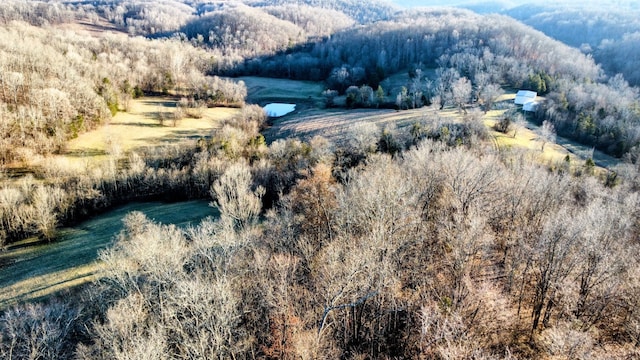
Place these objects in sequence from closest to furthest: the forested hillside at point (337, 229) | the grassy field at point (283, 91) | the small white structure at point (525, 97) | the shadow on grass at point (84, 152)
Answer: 1. the forested hillside at point (337, 229)
2. the shadow on grass at point (84, 152)
3. the small white structure at point (525, 97)
4. the grassy field at point (283, 91)

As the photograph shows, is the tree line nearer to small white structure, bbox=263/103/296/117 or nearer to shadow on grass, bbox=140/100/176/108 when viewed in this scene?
shadow on grass, bbox=140/100/176/108

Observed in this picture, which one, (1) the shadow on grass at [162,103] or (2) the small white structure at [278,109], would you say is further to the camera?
(2) the small white structure at [278,109]

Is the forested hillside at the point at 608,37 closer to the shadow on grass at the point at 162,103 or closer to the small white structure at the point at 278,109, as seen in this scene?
the small white structure at the point at 278,109

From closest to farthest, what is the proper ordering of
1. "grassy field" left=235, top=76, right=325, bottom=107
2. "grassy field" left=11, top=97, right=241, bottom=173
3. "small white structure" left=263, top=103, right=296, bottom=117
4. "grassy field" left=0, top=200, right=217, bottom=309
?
1. "grassy field" left=0, top=200, right=217, bottom=309
2. "grassy field" left=11, top=97, right=241, bottom=173
3. "small white structure" left=263, top=103, right=296, bottom=117
4. "grassy field" left=235, top=76, right=325, bottom=107

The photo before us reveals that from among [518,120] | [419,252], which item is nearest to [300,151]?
[419,252]

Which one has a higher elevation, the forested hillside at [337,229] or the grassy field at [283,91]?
the grassy field at [283,91]

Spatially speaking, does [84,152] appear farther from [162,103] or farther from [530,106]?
[530,106]

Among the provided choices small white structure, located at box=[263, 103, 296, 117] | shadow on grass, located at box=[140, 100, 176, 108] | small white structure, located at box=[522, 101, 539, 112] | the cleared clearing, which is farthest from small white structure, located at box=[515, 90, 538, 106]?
shadow on grass, located at box=[140, 100, 176, 108]

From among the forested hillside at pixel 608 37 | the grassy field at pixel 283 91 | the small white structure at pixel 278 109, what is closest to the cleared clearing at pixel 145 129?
the small white structure at pixel 278 109
